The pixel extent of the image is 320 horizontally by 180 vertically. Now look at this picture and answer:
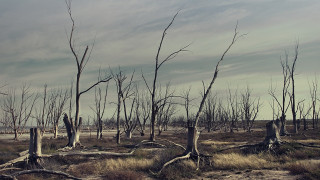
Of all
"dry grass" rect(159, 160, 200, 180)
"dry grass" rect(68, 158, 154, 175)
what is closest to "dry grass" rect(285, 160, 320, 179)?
"dry grass" rect(159, 160, 200, 180)

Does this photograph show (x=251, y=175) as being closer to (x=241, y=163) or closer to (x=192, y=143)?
(x=241, y=163)

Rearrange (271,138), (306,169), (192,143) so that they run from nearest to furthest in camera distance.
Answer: (306,169)
(192,143)
(271,138)

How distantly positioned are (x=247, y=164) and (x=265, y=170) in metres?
0.98

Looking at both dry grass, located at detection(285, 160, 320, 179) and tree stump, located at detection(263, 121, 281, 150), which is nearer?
dry grass, located at detection(285, 160, 320, 179)

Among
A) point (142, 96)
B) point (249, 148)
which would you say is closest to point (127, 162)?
point (249, 148)

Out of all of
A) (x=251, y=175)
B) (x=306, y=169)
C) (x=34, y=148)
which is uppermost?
(x=34, y=148)

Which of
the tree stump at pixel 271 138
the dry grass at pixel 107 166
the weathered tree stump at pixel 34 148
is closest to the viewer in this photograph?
the weathered tree stump at pixel 34 148

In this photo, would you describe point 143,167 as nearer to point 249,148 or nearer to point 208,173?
point 208,173

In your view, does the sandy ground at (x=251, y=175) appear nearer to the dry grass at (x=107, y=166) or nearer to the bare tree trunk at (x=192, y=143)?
the bare tree trunk at (x=192, y=143)

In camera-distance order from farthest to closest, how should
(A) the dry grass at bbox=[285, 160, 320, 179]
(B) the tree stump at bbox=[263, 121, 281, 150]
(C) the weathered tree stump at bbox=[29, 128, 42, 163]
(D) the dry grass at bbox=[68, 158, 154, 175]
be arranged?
(B) the tree stump at bbox=[263, 121, 281, 150]
(D) the dry grass at bbox=[68, 158, 154, 175]
(C) the weathered tree stump at bbox=[29, 128, 42, 163]
(A) the dry grass at bbox=[285, 160, 320, 179]

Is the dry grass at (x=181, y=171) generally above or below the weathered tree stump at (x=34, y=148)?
below

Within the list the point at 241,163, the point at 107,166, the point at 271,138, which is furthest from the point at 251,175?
the point at 107,166

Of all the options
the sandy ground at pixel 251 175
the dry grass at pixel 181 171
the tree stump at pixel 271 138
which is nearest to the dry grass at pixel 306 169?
the sandy ground at pixel 251 175

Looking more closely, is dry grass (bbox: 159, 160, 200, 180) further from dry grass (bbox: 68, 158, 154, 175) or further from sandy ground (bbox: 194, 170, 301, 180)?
dry grass (bbox: 68, 158, 154, 175)
